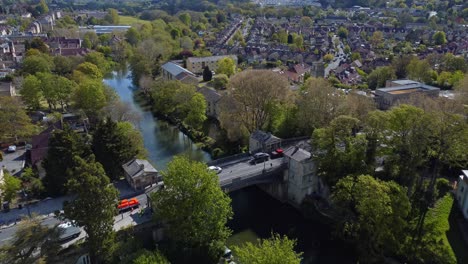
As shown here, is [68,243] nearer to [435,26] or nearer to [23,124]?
[23,124]

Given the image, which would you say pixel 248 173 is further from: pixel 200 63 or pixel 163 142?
pixel 200 63

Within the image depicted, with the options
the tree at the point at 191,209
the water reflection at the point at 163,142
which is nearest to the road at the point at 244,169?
the tree at the point at 191,209

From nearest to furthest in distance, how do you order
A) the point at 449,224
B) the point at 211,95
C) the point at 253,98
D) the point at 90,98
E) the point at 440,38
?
the point at 449,224, the point at 253,98, the point at 90,98, the point at 211,95, the point at 440,38

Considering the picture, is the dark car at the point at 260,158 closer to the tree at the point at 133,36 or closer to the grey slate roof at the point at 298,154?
→ the grey slate roof at the point at 298,154

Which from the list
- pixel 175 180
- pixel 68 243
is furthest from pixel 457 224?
pixel 68 243

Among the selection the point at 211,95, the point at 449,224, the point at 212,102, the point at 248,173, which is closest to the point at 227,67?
the point at 211,95
